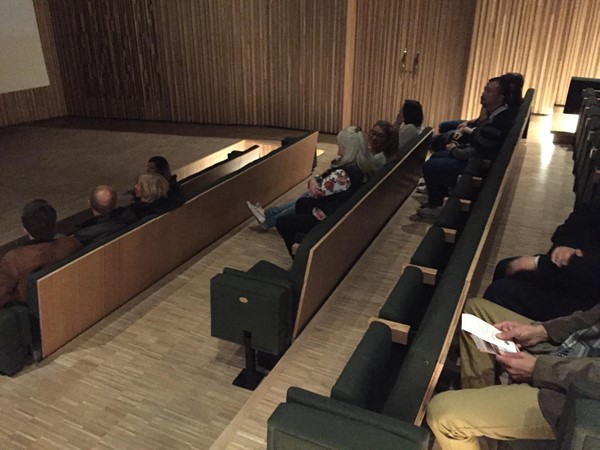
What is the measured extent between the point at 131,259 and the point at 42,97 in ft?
23.0

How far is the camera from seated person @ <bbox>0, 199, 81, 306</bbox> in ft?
9.69

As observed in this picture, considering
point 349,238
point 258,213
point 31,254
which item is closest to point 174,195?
point 258,213

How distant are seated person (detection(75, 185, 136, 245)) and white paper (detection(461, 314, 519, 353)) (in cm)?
238

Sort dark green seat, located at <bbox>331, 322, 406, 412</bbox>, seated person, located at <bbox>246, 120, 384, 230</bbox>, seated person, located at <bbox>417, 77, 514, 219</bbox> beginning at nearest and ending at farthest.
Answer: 1. dark green seat, located at <bbox>331, 322, 406, 412</bbox>
2. seated person, located at <bbox>246, 120, 384, 230</bbox>
3. seated person, located at <bbox>417, 77, 514, 219</bbox>

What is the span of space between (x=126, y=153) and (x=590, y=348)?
6.23 metres

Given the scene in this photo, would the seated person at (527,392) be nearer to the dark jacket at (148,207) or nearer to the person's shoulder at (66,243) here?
the person's shoulder at (66,243)

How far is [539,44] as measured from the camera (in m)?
6.88

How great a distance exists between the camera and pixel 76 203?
5324mm

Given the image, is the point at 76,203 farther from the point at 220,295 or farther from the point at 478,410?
the point at 478,410

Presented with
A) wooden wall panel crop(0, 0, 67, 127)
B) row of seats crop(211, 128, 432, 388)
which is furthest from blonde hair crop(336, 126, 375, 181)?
wooden wall panel crop(0, 0, 67, 127)

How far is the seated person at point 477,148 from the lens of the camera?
14.5ft

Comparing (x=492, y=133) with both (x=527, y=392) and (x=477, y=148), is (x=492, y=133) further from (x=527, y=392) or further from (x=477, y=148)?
(x=527, y=392)

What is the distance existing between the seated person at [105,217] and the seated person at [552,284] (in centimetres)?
236

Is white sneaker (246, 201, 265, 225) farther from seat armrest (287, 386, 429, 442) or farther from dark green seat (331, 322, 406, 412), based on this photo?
seat armrest (287, 386, 429, 442)
